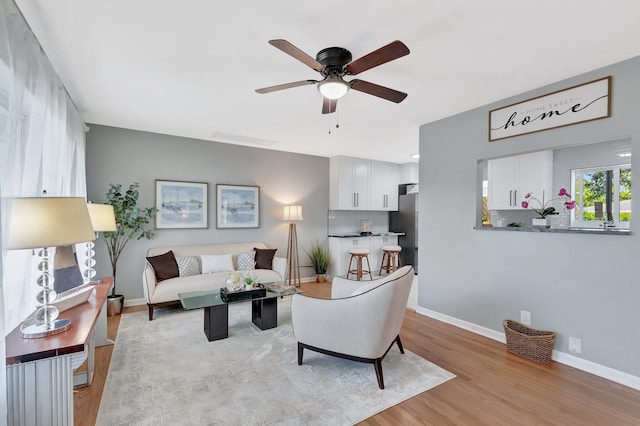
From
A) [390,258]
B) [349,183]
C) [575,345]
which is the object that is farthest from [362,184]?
[575,345]

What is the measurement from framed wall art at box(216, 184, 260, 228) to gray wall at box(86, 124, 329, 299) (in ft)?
0.32

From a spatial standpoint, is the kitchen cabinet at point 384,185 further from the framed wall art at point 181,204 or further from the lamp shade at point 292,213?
the framed wall art at point 181,204

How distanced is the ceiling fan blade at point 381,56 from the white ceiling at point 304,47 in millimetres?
226

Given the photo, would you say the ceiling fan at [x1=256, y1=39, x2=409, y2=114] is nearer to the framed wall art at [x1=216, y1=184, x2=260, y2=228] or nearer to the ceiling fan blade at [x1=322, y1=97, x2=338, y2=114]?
the ceiling fan blade at [x1=322, y1=97, x2=338, y2=114]

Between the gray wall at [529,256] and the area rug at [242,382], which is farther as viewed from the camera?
the gray wall at [529,256]

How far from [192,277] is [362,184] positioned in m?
3.93

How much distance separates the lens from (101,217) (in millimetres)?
2803

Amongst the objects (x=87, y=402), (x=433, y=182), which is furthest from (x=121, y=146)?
(x=433, y=182)

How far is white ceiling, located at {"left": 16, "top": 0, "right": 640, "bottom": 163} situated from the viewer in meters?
1.78

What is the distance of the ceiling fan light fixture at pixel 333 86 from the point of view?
2119 mm

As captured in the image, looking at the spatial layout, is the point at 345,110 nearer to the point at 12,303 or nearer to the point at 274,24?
the point at 274,24

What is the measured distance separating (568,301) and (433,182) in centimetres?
190

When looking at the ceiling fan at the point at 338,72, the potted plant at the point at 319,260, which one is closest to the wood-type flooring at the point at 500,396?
the ceiling fan at the point at 338,72

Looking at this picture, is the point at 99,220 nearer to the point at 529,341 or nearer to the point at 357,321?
the point at 357,321
